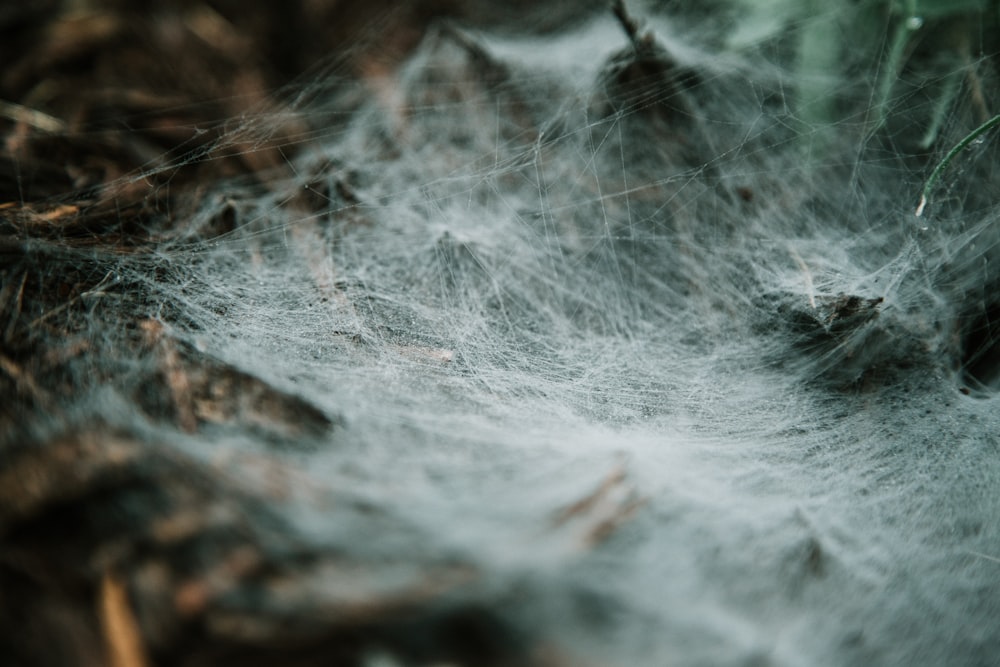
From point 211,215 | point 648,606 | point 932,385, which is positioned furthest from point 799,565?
point 211,215

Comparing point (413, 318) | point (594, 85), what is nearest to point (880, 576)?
point (413, 318)

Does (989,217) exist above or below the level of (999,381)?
above

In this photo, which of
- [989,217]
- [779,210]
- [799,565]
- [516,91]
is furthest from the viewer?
[516,91]

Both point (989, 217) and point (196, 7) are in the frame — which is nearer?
point (989, 217)

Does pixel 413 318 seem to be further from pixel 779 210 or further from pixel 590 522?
pixel 779 210

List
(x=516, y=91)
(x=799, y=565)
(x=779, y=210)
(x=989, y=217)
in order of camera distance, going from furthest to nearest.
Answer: (x=516, y=91)
(x=779, y=210)
(x=989, y=217)
(x=799, y=565)

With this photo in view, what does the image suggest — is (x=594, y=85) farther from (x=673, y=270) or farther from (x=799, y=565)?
(x=799, y=565)

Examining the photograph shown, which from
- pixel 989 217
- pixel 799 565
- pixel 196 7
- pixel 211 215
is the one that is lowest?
pixel 799 565
